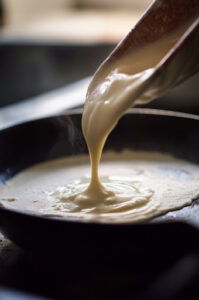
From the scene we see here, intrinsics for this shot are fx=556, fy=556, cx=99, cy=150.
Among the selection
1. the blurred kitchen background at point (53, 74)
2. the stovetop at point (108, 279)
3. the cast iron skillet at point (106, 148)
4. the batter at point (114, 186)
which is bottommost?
the stovetop at point (108, 279)

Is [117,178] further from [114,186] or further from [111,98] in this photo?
[111,98]

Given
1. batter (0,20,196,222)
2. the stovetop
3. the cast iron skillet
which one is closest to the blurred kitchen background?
the cast iron skillet

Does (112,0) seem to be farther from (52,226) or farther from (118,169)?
(52,226)

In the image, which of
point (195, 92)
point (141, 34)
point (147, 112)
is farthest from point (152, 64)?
point (195, 92)

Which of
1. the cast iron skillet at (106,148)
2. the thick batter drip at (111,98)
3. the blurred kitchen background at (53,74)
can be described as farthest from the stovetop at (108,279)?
the blurred kitchen background at (53,74)

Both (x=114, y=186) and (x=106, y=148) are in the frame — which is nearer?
(x=114, y=186)

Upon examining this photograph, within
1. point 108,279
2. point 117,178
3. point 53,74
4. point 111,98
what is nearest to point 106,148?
point 117,178

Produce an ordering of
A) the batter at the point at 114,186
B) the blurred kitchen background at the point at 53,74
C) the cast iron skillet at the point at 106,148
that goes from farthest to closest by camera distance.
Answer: the blurred kitchen background at the point at 53,74
the batter at the point at 114,186
the cast iron skillet at the point at 106,148

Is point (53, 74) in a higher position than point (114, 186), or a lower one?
higher

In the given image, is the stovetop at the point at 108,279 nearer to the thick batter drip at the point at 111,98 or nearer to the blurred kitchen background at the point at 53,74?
the thick batter drip at the point at 111,98
